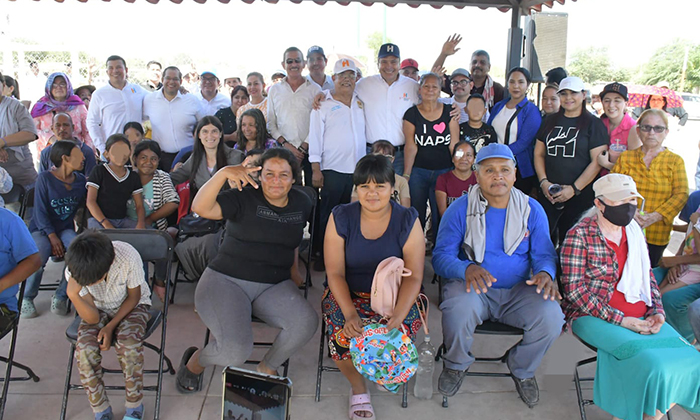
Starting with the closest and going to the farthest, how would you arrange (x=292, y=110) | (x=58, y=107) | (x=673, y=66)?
(x=292, y=110), (x=58, y=107), (x=673, y=66)

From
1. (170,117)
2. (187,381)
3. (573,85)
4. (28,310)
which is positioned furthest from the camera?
(170,117)

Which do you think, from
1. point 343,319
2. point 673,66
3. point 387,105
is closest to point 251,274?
point 343,319

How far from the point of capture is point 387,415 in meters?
2.78

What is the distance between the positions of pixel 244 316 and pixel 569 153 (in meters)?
2.96

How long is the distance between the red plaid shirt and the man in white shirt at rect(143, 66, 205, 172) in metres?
3.92

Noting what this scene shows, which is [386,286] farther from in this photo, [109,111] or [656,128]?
[109,111]

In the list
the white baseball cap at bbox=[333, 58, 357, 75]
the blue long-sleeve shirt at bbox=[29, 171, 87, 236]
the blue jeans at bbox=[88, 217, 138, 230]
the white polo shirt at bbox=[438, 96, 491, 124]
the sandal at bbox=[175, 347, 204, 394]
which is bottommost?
the sandal at bbox=[175, 347, 204, 394]

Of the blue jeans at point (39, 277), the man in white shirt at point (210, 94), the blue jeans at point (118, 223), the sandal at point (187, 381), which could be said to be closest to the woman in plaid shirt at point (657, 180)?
the sandal at point (187, 381)

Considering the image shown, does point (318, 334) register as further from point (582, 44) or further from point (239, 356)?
point (582, 44)

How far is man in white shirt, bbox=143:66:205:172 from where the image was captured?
5223 millimetres

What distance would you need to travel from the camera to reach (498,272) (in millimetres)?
3008

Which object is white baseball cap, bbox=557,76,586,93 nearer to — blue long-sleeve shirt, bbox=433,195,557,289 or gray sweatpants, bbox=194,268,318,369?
blue long-sleeve shirt, bbox=433,195,557,289

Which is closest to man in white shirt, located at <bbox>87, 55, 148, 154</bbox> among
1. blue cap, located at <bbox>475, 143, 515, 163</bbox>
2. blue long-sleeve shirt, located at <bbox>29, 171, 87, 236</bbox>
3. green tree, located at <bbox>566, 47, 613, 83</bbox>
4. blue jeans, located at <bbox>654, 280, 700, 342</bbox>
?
blue long-sleeve shirt, located at <bbox>29, 171, 87, 236</bbox>

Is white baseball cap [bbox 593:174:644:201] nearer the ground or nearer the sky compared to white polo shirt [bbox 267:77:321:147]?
nearer the ground
